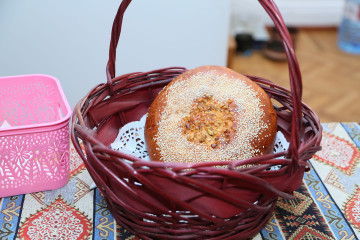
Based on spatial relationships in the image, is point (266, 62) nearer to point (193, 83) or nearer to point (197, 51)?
point (197, 51)

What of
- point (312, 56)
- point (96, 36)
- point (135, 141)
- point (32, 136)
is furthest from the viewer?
point (312, 56)

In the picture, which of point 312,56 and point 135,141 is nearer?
point 135,141

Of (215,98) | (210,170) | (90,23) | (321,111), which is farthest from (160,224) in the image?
(321,111)

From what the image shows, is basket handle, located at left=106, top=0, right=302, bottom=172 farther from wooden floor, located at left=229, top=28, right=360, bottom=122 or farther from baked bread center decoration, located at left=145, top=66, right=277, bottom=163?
wooden floor, located at left=229, top=28, right=360, bottom=122

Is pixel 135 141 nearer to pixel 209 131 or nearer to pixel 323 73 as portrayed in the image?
pixel 209 131

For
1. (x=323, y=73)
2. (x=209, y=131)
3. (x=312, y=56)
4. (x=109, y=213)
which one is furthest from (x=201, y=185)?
(x=312, y=56)

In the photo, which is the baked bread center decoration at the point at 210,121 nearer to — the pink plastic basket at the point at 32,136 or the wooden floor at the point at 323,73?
the pink plastic basket at the point at 32,136
